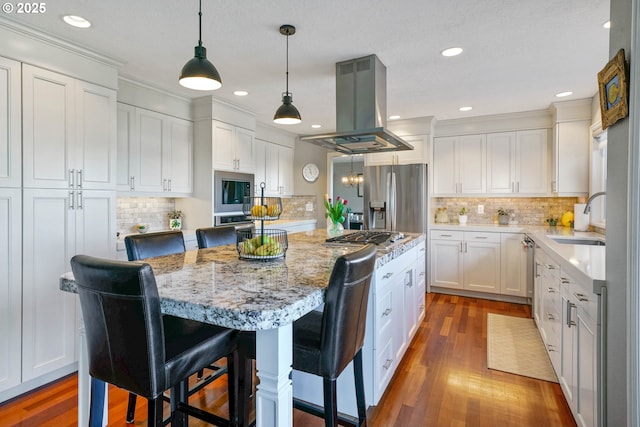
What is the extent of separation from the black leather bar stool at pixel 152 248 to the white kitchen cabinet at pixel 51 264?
0.91 m

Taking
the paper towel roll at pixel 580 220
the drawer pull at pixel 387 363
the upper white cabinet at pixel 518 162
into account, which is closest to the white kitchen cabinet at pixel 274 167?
the upper white cabinet at pixel 518 162

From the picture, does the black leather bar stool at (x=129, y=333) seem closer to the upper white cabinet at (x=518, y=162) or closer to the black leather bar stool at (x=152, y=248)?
the black leather bar stool at (x=152, y=248)

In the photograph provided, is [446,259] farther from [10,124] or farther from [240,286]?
[10,124]

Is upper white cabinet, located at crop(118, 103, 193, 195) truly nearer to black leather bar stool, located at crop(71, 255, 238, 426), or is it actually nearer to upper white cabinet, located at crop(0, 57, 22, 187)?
upper white cabinet, located at crop(0, 57, 22, 187)

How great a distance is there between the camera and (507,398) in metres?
2.15

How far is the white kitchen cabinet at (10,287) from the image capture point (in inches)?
83.4

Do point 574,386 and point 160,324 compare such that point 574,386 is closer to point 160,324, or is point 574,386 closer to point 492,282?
point 160,324

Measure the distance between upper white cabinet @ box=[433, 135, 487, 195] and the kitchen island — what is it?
3.60m

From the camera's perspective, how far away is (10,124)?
7.03 feet

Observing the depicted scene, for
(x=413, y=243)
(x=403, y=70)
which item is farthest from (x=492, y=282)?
(x=403, y=70)

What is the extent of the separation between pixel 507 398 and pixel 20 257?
11.0ft

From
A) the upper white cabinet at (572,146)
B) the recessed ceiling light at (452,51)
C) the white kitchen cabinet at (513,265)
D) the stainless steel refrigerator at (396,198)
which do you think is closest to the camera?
the recessed ceiling light at (452,51)

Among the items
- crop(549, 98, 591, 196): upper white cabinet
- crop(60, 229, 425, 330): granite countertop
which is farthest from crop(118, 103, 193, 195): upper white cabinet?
crop(549, 98, 591, 196): upper white cabinet

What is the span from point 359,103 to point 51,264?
8.60 feet
